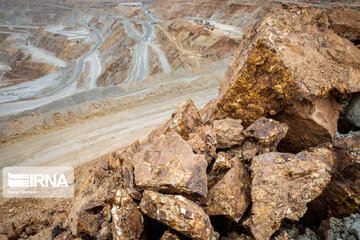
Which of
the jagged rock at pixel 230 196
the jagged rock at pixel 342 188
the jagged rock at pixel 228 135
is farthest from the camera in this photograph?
the jagged rock at pixel 228 135

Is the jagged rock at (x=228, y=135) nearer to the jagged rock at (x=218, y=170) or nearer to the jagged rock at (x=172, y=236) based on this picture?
the jagged rock at (x=218, y=170)

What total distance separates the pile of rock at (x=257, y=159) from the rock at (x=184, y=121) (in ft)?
0.14

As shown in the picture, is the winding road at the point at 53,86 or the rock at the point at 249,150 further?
the winding road at the point at 53,86

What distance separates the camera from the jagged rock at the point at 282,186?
4.96 meters

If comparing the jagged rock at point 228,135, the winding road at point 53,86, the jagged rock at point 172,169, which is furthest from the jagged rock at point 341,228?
the winding road at point 53,86

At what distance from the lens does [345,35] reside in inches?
345

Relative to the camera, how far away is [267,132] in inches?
258

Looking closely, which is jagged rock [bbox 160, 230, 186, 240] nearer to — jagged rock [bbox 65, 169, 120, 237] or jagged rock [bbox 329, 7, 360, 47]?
jagged rock [bbox 65, 169, 120, 237]

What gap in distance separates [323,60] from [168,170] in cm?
663

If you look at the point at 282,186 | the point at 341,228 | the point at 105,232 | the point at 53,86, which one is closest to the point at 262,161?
the point at 282,186

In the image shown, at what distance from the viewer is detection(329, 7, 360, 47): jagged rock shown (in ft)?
28.3

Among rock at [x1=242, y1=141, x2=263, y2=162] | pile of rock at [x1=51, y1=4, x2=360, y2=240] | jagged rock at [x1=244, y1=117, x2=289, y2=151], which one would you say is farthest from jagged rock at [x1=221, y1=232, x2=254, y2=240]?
jagged rock at [x1=244, y1=117, x2=289, y2=151]

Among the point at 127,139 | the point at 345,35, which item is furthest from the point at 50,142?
the point at 345,35

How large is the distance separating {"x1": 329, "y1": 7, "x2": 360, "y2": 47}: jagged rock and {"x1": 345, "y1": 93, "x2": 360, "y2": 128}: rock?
3.18m
